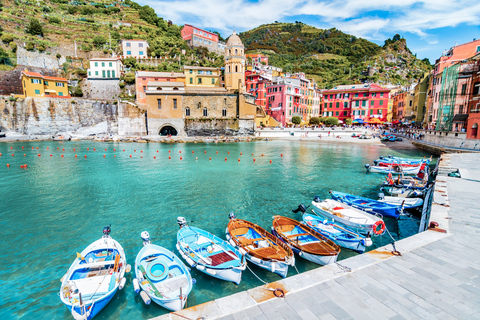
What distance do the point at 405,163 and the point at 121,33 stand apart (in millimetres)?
90454

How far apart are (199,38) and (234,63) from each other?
118ft

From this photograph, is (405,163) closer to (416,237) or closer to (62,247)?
(416,237)

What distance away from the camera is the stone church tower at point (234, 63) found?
5447 cm

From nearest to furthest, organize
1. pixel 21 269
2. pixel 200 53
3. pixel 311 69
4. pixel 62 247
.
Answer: pixel 21 269
pixel 62 247
pixel 200 53
pixel 311 69

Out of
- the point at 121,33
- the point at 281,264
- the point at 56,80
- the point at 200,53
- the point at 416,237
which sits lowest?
the point at 281,264

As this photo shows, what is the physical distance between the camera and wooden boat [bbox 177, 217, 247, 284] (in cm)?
786

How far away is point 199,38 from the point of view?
→ 272 ft

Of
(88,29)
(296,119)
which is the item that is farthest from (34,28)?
(296,119)

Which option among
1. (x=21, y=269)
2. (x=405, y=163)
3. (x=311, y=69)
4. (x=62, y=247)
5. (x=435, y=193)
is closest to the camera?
(x=21, y=269)

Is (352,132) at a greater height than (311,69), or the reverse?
(311,69)

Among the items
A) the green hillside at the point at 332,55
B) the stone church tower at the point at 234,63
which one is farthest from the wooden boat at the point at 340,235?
the green hillside at the point at 332,55

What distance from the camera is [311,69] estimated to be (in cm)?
10456

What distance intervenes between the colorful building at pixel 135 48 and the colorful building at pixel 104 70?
12.8m

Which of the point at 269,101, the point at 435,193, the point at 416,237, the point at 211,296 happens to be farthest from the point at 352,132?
the point at 211,296
